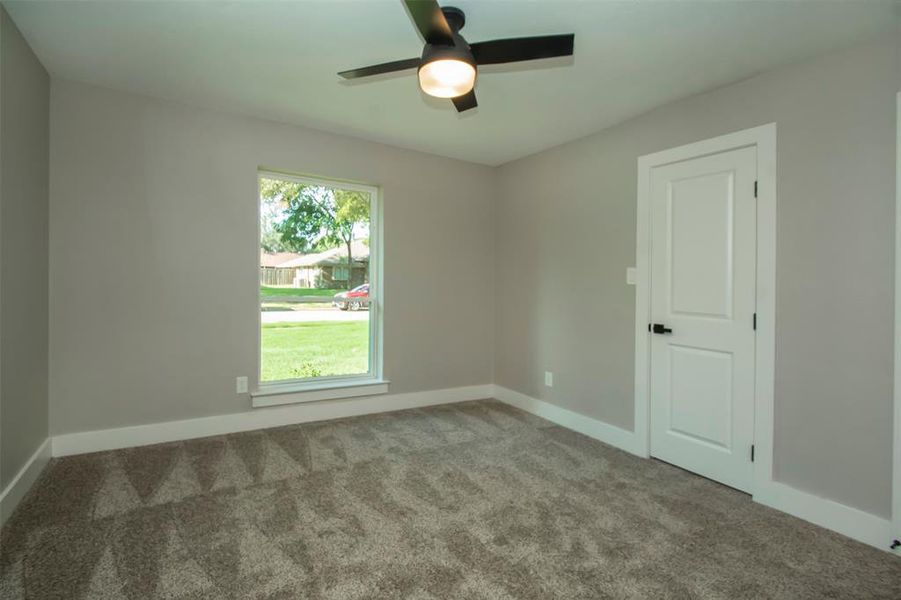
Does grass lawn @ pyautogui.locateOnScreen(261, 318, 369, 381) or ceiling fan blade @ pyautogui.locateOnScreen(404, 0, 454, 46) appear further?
grass lawn @ pyautogui.locateOnScreen(261, 318, 369, 381)

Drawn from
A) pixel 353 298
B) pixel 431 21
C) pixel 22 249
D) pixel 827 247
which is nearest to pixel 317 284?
pixel 353 298

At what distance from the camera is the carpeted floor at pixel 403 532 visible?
1760 mm

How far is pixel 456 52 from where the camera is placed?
1.83 meters

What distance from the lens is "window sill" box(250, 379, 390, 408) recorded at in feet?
11.7

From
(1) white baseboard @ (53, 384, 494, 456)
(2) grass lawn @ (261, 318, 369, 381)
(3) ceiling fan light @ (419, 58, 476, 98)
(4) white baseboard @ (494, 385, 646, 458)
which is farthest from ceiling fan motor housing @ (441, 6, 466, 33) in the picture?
(1) white baseboard @ (53, 384, 494, 456)

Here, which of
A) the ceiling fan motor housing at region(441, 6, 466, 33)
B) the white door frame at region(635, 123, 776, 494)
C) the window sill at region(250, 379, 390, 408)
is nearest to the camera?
the ceiling fan motor housing at region(441, 6, 466, 33)

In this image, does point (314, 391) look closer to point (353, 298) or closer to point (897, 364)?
point (353, 298)

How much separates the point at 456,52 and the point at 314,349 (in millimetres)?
2831

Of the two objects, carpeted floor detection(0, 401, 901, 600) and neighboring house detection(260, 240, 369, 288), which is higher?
neighboring house detection(260, 240, 369, 288)

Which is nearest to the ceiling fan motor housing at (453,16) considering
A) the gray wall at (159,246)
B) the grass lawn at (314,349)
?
the gray wall at (159,246)

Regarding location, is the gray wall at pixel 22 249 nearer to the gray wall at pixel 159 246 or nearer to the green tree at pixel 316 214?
the gray wall at pixel 159 246

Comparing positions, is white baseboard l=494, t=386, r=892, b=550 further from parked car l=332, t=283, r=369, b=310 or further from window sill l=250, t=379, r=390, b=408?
parked car l=332, t=283, r=369, b=310

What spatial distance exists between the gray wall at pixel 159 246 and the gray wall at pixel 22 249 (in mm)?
142

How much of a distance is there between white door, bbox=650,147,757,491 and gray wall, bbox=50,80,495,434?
2290 millimetres
